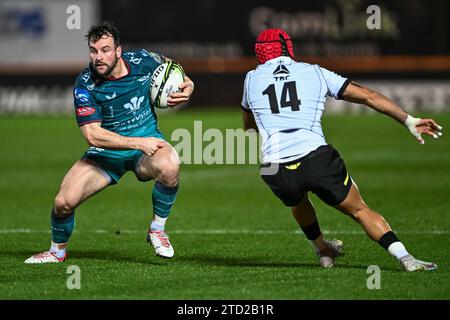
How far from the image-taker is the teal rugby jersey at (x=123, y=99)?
8594mm

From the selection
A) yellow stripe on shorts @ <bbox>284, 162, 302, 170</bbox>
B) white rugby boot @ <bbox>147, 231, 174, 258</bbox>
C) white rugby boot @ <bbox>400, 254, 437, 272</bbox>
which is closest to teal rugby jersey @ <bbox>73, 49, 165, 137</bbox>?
white rugby boot @ <bbox>147, 231, 174, 258</bbox>

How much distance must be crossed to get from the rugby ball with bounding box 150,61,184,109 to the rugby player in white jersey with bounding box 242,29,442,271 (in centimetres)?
92

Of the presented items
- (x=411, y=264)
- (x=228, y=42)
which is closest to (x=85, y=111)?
(x=411, y=264)

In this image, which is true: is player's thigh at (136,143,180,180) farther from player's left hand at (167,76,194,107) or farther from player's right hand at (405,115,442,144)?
player's right hand at (405,115,442,144)

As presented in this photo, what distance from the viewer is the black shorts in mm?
7742

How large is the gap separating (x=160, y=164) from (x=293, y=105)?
4.55ft

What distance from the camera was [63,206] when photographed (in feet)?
28.4

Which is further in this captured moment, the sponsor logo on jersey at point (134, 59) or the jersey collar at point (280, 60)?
the sponsor logo on jersey at point (134, 59)

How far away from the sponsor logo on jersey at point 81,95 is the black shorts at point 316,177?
171 cm

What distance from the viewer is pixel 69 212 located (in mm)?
8711

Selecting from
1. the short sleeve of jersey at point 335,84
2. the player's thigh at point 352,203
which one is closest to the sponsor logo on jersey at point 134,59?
the short sleeve of jersey at point 335,84

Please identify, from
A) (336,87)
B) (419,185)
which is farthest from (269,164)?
(419,185)

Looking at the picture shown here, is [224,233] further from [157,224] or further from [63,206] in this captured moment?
[63,206]

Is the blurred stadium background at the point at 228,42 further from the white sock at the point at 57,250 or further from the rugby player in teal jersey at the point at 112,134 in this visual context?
the white sock at the point at 57,250
